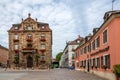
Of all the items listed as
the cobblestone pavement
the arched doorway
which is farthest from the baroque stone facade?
the cobblestone pavement

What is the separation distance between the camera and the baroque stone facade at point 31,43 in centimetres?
9125

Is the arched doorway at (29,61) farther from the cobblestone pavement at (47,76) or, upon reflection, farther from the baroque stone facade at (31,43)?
the cobblestone pavement at (47,76)

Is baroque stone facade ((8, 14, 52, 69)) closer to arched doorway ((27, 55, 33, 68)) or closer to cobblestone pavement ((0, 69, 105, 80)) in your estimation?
arched doorway ((27, 55, 33, 68))

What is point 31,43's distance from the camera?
93.2 meters

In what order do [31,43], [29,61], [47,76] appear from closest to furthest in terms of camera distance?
[47,76] < [29,61] < [31,43]

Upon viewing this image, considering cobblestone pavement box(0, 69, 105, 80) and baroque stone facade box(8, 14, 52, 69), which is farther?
baroque stone facade box(8, 14, 52, 69)

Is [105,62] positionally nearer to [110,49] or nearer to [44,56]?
[110,49]

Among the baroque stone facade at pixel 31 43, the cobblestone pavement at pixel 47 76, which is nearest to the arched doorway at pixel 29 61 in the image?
the baroque stone facade at pixel 31 43

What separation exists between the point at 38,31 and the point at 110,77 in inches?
2472

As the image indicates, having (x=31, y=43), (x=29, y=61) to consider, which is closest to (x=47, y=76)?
(x=29, y=61)

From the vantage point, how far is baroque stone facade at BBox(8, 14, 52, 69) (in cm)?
9125

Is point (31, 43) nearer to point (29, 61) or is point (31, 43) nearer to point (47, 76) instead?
point (29, 61)

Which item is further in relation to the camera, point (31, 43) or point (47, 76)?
point (31, 43)

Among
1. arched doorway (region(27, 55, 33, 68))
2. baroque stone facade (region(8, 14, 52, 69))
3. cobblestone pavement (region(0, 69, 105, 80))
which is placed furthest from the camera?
baroque stone facade (region(8, 14, 52, 69))
